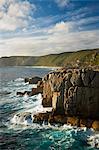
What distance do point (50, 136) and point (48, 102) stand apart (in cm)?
1180

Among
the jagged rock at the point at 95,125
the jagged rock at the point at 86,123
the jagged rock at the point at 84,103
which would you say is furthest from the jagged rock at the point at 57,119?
the jagged rock at the point at 95,125

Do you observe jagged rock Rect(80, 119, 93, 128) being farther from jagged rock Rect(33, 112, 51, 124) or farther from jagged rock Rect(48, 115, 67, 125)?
jagged rock Rect(33, 112, 51, 124)

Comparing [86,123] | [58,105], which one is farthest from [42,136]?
[58,105]

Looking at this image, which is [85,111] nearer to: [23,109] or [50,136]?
[50,136]

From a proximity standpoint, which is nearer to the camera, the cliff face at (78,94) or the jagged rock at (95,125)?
the jagged rock at (95,125)

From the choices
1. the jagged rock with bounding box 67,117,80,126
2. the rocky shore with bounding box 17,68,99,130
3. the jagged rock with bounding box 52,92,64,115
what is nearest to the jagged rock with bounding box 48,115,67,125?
the rocky shore with bounding box 17,68,99,130

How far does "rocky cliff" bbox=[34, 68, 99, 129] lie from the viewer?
31578 millimetres

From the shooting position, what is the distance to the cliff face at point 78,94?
104ft

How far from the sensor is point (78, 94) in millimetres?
32312

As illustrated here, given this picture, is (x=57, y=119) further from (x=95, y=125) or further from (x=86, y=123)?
(x=95, y=125)

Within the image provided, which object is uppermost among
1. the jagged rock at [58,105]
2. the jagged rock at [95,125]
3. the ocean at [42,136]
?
the jagged rock at [58,105]

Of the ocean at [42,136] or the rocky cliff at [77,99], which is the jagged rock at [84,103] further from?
the ocean at [42,136]

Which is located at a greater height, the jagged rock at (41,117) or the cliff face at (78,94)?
the cliff face at (78,94)

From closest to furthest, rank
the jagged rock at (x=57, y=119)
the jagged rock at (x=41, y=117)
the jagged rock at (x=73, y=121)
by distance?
1. the jagged rock at (x=73, y=121)
2. the jagged rock at (x=57, y=119)
3. the jagged rock at (x=41, y=117)
